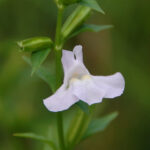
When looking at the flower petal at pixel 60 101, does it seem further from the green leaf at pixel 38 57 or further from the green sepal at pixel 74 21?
the green sepal at pixel 74 21

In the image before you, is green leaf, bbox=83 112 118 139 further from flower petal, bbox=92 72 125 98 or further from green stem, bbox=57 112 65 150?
flower petal, bbox=92 72 125 98

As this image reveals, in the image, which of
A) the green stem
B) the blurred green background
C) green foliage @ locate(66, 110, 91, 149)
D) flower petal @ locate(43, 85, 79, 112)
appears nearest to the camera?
flower petal @ locate(43, 85, 79, 112)

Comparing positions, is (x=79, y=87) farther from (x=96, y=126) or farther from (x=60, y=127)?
(x=96, y=126)

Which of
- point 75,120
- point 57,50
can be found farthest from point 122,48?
point 57,50

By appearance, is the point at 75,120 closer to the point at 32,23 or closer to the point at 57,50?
the point at 57,50

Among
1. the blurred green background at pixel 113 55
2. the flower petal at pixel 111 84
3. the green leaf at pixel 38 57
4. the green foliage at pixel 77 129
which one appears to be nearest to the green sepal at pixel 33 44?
the green leaf at pixel 38 57

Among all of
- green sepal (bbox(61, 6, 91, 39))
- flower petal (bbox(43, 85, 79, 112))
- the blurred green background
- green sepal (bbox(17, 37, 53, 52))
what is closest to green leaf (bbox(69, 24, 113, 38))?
green sepal (bbox(61, 6, 91, 39))
